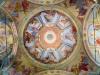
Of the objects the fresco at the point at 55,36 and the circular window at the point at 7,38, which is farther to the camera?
the fresco at the point at 55,36

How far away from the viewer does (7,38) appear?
16.3m

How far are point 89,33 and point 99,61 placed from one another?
154cm

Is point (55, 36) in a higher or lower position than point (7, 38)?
higher

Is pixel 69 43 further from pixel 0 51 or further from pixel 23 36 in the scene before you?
pixel 0 51

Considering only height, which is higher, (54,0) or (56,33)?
(54,0)

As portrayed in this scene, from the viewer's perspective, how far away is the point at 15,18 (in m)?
16.2

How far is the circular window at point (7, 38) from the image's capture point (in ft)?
52.8

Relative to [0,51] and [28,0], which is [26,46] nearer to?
[0,51]

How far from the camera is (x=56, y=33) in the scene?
653 inches

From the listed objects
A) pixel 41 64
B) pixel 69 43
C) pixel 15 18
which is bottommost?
pixel 41 64

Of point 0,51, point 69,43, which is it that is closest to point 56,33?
point 69,43

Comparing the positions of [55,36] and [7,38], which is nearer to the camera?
[7,38]

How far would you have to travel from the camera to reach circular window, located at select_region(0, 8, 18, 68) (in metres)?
16.1

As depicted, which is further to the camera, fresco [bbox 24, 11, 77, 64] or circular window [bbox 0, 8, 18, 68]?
fresco [bbox 24, 11, 77, 64]
